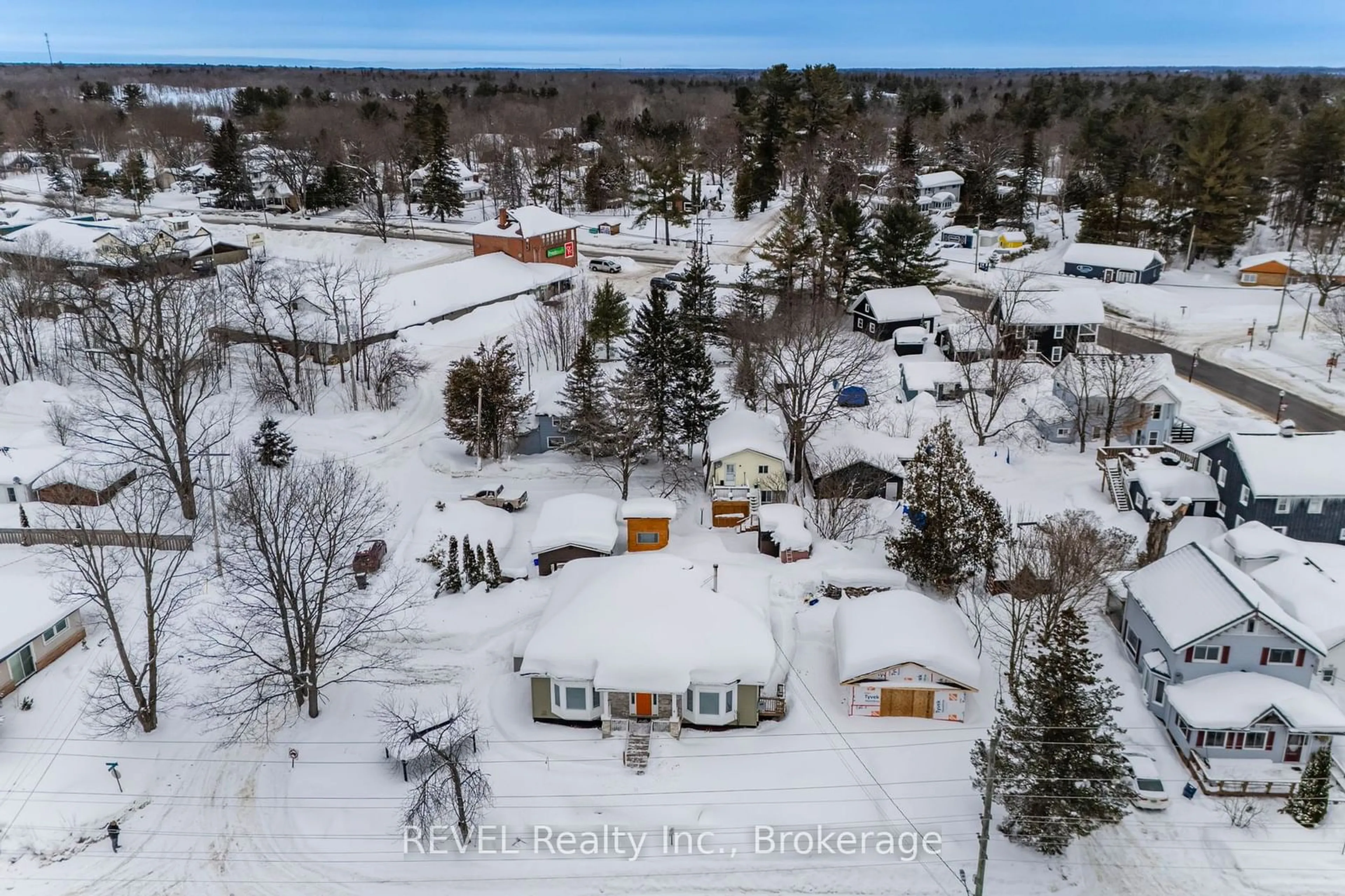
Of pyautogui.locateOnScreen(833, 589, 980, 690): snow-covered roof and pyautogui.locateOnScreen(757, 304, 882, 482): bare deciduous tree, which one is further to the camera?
pyautogui.locateOnScreen(757, 304, 882, 482): bare deciduous tree

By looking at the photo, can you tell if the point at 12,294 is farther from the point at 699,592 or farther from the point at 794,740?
the point at 794,740

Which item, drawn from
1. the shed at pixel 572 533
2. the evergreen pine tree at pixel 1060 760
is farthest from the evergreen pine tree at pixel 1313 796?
the shed at pixel 572 533

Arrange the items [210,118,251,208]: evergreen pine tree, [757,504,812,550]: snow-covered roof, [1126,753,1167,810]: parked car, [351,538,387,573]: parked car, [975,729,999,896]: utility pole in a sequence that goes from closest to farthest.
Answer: [975,729,999,896]: utility pole
[1126,753,1167,810]: parked car
[351,538,387,573]: parked car
[757,504,812,550]: snow-covered roof
[210,118,251,208]: evergreen pine tree

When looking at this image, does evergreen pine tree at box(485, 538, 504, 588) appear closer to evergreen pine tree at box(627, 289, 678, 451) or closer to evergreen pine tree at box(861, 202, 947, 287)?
evergreen pine tree at box(627, 289, 678, 451)

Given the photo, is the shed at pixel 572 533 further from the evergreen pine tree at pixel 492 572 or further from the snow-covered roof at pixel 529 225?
the snow-covered roof at pixel 529 225

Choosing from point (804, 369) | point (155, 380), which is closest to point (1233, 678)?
point (804, 369)

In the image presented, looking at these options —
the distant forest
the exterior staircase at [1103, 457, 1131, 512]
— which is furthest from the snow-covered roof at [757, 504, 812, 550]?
the distant forest

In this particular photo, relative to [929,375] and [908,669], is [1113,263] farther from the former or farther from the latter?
[908,669]
